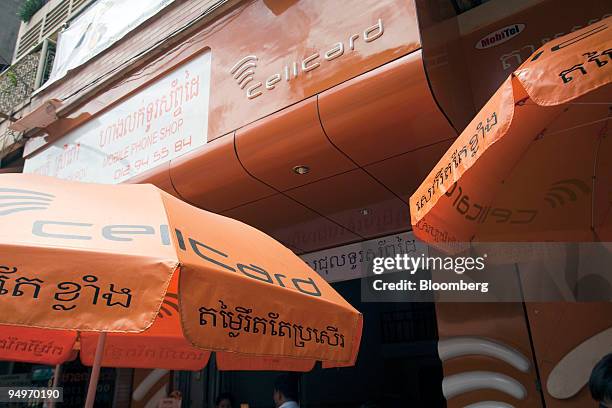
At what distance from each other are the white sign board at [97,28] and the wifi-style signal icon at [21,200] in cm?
573

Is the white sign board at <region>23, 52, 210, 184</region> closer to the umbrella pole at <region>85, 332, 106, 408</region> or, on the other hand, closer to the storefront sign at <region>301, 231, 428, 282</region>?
the storefront sign at <region>301, 231, 428, 282</region>

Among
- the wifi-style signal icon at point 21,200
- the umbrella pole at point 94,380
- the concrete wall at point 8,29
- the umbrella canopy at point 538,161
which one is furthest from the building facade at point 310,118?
the concrete wall at point 8,29

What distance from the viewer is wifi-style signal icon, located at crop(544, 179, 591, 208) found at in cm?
360

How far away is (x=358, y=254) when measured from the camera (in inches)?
230

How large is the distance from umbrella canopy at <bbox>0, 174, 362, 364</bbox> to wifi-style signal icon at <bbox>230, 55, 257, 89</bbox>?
279cm

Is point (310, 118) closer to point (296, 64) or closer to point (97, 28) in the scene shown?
point (296, 64)

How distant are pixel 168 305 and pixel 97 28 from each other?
6.93 meters

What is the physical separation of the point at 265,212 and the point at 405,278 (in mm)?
1929

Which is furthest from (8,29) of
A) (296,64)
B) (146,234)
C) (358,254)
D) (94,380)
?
(146,234)

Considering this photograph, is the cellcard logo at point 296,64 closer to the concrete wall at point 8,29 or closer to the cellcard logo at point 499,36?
the cellcard logo at point 499,36

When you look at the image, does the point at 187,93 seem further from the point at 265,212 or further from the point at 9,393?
the point at 9,393

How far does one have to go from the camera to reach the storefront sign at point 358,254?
17.7ft

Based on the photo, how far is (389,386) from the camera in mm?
8734

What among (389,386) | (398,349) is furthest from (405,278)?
(389,386)
